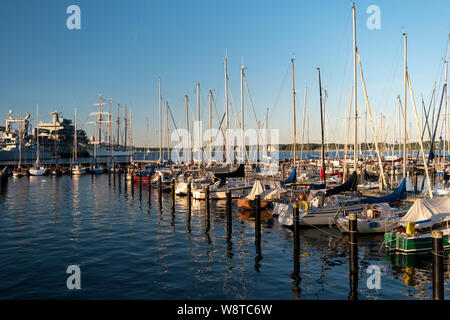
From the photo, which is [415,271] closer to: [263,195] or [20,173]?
[263,195]

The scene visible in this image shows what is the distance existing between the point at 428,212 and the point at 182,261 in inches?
486

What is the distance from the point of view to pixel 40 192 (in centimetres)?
4791

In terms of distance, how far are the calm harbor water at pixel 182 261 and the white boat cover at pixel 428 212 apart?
1.80 metres

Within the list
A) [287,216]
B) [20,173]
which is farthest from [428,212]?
[20,173]

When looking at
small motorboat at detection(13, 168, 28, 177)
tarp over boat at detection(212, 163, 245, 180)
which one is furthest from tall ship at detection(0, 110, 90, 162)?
tarp over boat at detection(212, 163, 245, 180)

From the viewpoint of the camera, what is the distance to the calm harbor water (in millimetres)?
13586

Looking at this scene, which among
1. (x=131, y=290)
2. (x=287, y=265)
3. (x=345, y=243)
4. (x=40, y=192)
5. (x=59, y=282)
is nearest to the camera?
(x=131, y=290)

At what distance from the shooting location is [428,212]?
58.9 ft

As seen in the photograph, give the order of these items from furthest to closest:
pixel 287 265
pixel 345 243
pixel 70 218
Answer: pixel 70 218 → pixel 345 243 → pixel 287 265

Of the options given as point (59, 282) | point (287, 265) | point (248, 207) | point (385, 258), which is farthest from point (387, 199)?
point (59, 282)

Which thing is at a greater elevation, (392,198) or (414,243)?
(392,198)

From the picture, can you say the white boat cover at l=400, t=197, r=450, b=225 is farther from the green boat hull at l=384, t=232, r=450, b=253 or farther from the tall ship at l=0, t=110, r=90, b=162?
the tall ship at l=0, t=110, r=90, b=162
